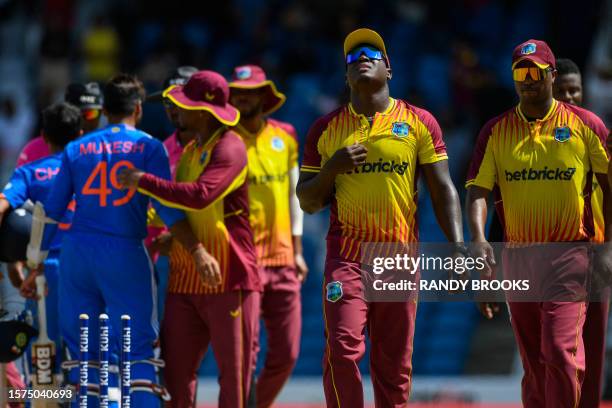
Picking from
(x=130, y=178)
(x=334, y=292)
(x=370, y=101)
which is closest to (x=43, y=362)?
(x=130, y=178)

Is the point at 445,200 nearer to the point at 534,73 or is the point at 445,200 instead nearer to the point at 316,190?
the point at 316,190

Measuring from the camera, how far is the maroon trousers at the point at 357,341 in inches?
306

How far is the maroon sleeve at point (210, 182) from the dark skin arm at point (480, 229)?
1.50 m

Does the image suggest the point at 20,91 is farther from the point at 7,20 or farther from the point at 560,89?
the point at 560,89

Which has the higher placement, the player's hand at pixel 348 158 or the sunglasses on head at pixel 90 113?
the sunglasses on head at pixel 90 113

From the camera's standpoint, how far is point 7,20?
65.2 ft

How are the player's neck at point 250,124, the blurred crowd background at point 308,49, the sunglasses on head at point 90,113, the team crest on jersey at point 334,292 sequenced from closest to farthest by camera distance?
the team crest on jersey at point 334,292, the sunglasses on head at point 90,113, the player's neck at point 250,124, the blurred crowd background at point 308,49

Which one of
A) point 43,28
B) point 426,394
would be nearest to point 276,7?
point 43,28

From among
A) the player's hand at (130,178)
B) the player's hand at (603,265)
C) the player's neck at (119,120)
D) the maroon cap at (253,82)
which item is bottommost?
the player's hand at (603,265)

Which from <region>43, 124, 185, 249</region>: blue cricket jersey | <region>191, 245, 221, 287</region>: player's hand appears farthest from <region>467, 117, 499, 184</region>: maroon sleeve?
<region>43, 124, 185, 249</region>: blue cricket jersey

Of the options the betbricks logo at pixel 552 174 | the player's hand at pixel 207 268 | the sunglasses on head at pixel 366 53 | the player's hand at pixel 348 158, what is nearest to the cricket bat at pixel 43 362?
the player's hand at pixel 207 268

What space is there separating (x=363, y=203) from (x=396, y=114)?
23.1 inches

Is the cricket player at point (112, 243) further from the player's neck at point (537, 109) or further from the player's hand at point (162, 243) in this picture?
the player's neck at point (537, 109)

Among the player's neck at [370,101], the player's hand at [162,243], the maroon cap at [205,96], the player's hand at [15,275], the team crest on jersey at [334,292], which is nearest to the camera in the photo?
the team crest on jersey at [334,292]
